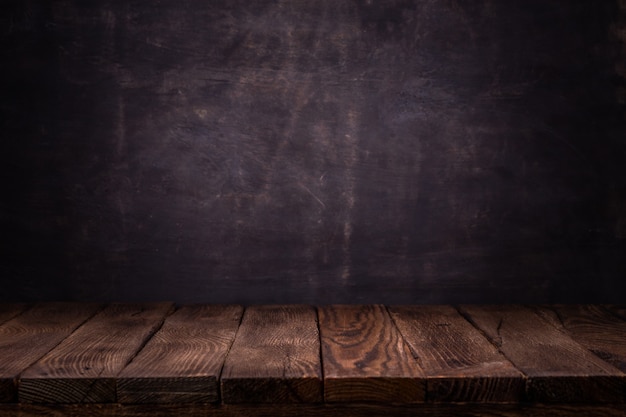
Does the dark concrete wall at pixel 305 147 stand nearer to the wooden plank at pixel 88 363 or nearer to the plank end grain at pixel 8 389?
the wooden plank at pixel 88 363

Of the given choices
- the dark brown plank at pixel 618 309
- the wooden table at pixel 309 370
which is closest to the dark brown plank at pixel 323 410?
the wooden table at pixel 309 370

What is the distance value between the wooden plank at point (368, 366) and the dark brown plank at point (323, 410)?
0.04 m

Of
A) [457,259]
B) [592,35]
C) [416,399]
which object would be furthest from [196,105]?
[592,35]

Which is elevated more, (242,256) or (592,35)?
(592,35)

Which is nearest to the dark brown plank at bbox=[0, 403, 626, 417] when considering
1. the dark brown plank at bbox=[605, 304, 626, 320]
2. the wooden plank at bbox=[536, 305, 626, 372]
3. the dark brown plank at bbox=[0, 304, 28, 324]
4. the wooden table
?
the wooden table

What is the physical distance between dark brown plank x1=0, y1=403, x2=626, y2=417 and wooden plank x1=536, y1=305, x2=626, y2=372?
0.69ft

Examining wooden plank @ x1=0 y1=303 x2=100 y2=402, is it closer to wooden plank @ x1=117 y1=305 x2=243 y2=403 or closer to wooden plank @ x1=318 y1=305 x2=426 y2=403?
wooden plank @ x1=117 y1=305 x2=243 y2=403

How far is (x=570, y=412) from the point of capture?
1.60 m

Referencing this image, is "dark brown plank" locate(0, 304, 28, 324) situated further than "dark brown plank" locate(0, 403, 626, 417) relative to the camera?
Yes

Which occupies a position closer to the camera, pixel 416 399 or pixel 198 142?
pixel 416 399

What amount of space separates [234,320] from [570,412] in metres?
1.15

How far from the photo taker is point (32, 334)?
6.49 ft

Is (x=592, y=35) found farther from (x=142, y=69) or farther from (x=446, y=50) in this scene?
(x=142, y=69)

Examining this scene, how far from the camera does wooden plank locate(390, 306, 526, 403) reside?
1570 mm
